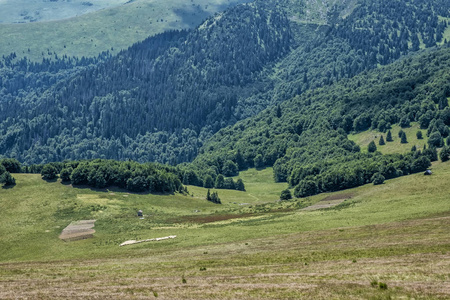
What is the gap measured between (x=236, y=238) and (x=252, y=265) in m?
34.1

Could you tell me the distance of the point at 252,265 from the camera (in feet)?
211

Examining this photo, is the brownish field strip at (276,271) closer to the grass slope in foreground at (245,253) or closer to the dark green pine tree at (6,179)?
the grass slope in foreground at (245,253)

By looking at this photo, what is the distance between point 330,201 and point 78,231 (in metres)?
76.9

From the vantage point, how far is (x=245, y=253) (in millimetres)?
76812

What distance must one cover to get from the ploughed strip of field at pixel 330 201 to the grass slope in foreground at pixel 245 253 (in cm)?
709

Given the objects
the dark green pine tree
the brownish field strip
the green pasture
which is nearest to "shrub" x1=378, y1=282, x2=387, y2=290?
the brownish field strip

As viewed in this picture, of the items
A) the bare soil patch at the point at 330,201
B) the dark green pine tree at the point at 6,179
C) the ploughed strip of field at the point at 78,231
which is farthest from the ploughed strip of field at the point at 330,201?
the dark green pine tree at the point at 6,179

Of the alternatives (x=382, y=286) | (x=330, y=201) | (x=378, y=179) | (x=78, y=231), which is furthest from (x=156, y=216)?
(x=382, y=286)

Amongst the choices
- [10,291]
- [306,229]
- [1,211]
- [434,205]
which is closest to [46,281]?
[10,291]

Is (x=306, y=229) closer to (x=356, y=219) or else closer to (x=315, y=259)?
(x=356, y=219)

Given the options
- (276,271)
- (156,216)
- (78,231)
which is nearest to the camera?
(276,271)

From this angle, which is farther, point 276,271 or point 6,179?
point 6,179

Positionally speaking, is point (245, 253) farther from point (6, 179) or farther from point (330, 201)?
point (6, 179)

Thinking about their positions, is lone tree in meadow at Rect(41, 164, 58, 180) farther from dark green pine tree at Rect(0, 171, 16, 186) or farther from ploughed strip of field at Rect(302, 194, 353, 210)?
ploughed strip of field at Rect(302, 194, 353, 210)
